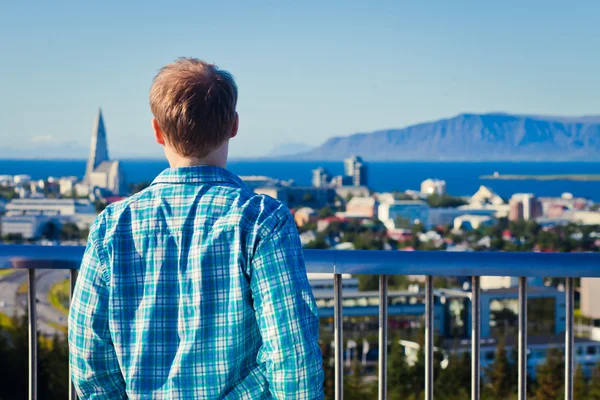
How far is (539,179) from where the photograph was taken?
5738 inches

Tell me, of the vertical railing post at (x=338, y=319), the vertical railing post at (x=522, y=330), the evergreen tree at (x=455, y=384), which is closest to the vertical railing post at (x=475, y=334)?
the vertical railing post at (x=522, y=330)

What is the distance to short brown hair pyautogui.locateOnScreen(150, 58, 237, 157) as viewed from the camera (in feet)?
4.59

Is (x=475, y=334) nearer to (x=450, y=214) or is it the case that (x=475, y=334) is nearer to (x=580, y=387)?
(x=580, y=387)

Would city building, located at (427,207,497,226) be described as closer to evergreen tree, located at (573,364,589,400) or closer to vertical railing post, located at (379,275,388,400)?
evergreen tree, located at (573,364,589,400)

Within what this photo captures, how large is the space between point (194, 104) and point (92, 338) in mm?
495

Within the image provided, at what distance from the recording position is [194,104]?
1397mm

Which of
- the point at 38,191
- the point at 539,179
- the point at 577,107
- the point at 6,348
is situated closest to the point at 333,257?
the point at 6,348

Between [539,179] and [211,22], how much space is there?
7564 cm

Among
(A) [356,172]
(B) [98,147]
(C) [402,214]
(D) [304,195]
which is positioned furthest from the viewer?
(B) [98,147]

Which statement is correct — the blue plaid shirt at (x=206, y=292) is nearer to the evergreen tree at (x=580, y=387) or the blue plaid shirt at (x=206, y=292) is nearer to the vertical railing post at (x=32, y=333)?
the vertical railing post at (x=32, y=333)

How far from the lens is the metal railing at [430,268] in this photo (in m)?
2.23

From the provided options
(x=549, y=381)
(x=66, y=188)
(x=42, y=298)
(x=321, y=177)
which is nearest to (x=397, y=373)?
(x=549, y=381)

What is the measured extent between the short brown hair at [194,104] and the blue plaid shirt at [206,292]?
59 mm

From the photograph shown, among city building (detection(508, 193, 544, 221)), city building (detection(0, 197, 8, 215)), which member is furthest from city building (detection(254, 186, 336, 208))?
city building (detection(0, 197, 8, 215))
